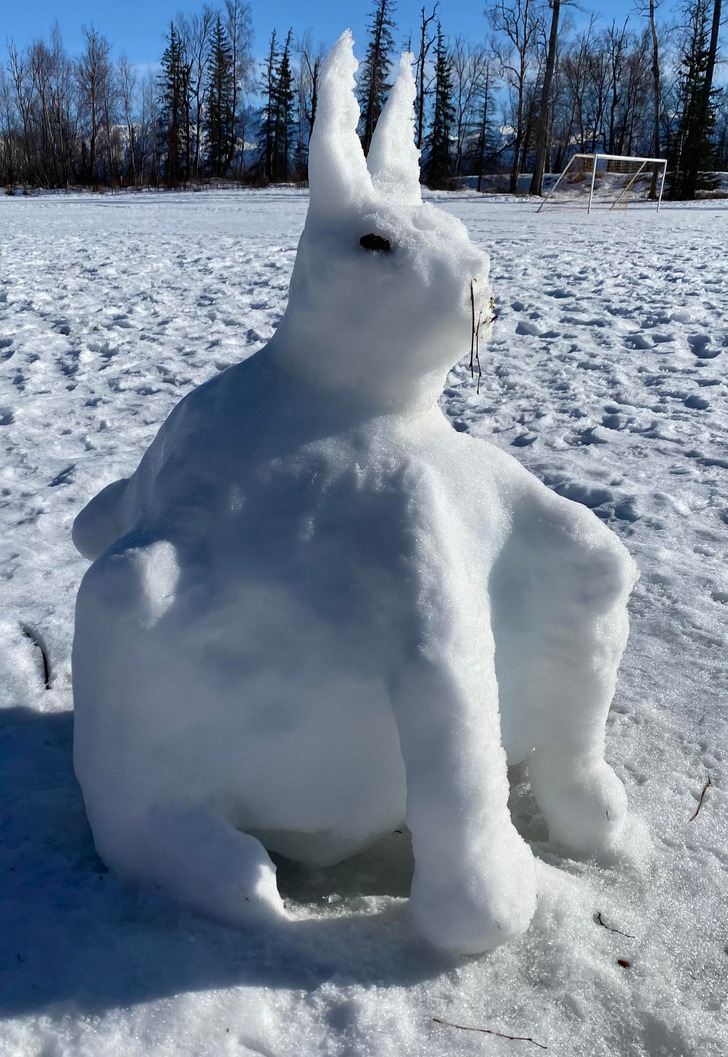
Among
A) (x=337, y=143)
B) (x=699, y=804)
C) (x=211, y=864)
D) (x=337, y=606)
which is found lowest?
(x=699, y=804)

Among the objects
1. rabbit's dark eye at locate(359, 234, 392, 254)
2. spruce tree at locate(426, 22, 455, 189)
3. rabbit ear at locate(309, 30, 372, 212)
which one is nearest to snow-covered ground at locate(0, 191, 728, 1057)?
rabbit's dark eye at locate(359, 234, 392, 254)

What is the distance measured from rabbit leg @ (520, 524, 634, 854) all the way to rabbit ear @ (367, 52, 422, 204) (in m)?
0.82

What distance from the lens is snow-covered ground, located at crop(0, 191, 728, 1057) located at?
140 centimetres

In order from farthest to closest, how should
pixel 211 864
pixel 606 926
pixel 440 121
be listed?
1. pixel 440 121
2. pixel 606 926
3. pixel 211 864

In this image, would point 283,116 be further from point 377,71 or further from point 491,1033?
point 491,1033

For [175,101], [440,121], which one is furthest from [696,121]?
[175,101]

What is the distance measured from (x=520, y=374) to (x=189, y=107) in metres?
43.4

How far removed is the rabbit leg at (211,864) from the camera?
1499mm

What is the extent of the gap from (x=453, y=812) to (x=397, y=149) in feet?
4.46

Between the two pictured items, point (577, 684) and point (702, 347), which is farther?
point (702, 347)

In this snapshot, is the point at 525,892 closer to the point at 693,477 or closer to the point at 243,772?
the point at 243,772

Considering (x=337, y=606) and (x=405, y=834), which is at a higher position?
(x=337, y=606)

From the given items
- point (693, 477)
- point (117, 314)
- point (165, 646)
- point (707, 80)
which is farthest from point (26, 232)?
point (707, 80)

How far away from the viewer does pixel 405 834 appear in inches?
73.4
